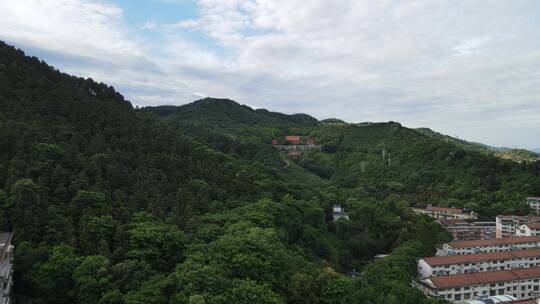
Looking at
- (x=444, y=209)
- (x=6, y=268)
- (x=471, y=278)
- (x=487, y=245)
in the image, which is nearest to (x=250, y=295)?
(x=6, y=268)

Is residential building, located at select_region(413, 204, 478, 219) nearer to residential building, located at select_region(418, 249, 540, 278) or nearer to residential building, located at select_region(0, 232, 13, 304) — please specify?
residential building, located at select_region(418, 249, 540, 278)

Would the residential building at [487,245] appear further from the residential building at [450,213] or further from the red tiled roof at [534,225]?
the residential building at [450,213]

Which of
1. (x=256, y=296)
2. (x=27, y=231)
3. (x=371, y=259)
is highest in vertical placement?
(x=27, y=231)

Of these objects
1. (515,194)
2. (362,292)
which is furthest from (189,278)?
(515,194)

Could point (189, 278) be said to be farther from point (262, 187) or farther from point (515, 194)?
point (515, 194)

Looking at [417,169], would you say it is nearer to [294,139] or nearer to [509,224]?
[509,224]

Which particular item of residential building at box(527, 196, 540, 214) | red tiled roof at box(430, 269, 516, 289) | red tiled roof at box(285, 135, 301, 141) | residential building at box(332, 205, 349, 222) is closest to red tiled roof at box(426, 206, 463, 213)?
residential building at box(527, 196, 540, 214)
